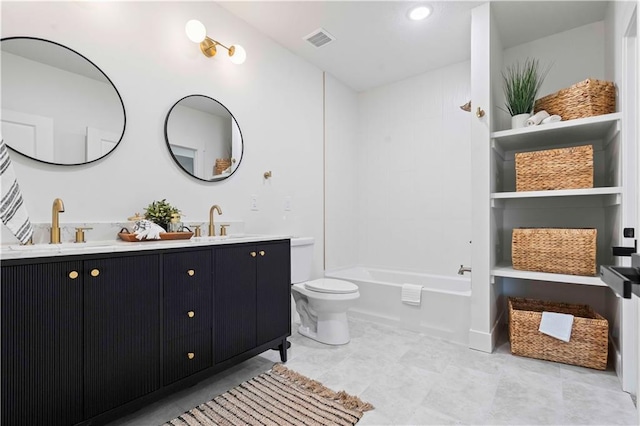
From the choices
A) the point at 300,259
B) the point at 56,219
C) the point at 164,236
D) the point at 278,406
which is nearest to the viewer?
the point at 56,219

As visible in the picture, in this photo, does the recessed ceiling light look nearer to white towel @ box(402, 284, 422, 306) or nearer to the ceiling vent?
the ceiling vent

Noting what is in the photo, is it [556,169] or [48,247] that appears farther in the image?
[556,169]

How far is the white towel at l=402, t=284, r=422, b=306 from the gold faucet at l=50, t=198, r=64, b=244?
2402mm

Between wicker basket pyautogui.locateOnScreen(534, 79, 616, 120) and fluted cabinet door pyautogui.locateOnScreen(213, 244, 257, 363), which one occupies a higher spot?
wicker basket pyautogui.locateOnScreen(534, 79, 616, 120)

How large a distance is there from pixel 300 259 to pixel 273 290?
62 centimetres

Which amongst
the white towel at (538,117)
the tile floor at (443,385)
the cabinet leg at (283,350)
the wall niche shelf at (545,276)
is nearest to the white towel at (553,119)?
the white towel at (538,117)

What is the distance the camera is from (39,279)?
117 centimetres

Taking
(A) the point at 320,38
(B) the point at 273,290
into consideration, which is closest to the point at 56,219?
(B) the point at 273,290

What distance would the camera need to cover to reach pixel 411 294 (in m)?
2.74

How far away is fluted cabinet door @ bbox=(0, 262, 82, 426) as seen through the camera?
1098 mm

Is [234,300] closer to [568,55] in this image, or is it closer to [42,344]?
[42,344]

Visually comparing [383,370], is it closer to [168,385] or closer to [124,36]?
[168,385]

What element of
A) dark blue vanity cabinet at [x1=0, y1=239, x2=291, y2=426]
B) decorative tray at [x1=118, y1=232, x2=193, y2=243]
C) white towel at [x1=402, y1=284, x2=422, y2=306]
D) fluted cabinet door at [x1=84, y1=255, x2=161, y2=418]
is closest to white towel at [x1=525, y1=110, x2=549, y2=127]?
white towel at [x1=402, y1=284, x2=422, y2=306]

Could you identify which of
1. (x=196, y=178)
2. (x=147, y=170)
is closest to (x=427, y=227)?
(x=196, y=178)
